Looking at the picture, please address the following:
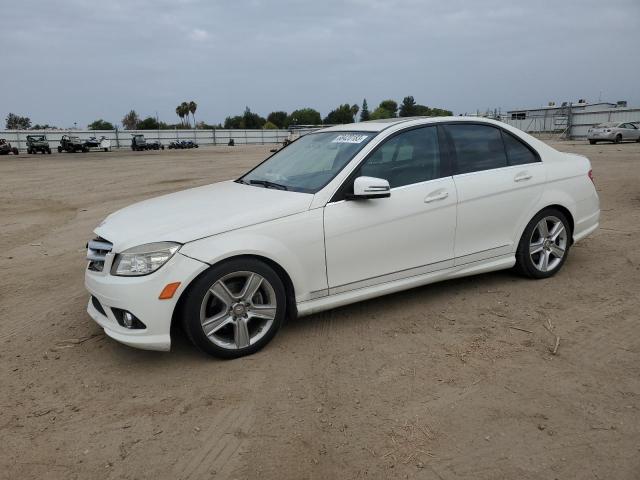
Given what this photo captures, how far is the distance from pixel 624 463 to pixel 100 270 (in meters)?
3.34

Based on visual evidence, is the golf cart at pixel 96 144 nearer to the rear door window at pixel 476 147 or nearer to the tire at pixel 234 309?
the rear door window at pixel 476 147

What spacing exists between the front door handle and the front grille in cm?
244

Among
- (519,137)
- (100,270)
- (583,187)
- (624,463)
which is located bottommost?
(624,463)

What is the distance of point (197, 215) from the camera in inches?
152

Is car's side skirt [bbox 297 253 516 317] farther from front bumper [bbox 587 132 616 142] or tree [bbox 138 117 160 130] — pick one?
tree [bbox 138 117 160 130]

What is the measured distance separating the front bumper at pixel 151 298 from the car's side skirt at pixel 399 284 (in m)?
0.91

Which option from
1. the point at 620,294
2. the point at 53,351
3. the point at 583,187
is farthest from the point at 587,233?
the point at 53,351

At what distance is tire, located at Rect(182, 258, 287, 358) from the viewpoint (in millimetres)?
3580

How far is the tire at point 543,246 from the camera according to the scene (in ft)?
16.7

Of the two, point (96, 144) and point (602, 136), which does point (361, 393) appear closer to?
point (602, 136)

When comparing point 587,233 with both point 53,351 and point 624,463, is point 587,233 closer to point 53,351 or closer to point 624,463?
point 624,463

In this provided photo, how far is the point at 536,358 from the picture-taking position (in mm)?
3664

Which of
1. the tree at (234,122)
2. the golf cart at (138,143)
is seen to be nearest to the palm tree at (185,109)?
the tree at (234,122)

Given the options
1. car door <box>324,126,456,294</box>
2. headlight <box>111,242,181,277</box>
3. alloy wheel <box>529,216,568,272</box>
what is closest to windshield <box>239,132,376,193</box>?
car door <box>324,126,456,294</box>
